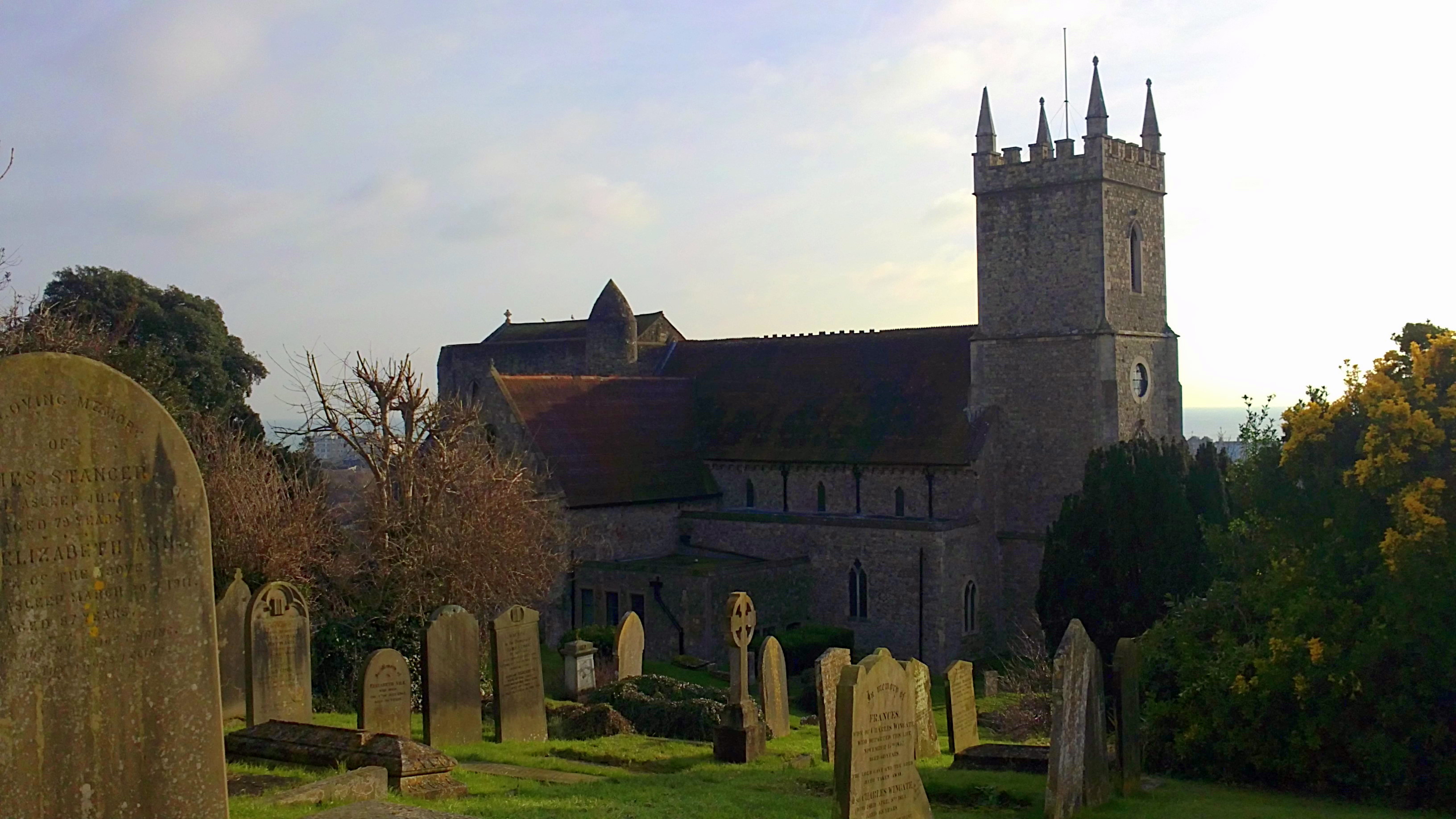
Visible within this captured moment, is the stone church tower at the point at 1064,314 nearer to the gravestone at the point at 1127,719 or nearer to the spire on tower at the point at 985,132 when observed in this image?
the spire on tower at the point at 985,132

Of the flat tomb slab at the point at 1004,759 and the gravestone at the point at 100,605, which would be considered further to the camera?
the flat tomb slab at the point at 1004,759

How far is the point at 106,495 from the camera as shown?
209 inches

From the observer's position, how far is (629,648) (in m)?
20.1

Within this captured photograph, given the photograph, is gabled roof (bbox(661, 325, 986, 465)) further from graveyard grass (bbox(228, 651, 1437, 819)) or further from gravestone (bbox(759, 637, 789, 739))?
graveyard grass (bbox(228, 651, 1437, 819))

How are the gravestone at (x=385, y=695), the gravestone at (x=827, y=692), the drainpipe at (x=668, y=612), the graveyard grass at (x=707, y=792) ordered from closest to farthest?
the graveyard grass at (x=707, y=792)
the gravestone at (x=385, y=695)
the gravestone at (x=827, y=692)
the drainpipe at (x=668, y=612)

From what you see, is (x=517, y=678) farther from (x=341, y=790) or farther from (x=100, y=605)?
(x=100, y=605)

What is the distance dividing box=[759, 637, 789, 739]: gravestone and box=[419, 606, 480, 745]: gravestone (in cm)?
423

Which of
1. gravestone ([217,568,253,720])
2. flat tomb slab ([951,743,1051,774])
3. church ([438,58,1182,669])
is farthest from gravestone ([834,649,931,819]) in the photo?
church ([438,58,1182,669])

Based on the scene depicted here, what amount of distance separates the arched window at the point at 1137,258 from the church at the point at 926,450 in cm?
6

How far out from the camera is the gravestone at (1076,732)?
10570mm

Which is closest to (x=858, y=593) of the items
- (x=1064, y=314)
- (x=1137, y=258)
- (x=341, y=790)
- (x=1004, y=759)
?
(x=1064, y=314)

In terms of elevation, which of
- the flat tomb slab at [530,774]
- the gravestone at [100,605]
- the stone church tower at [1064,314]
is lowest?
the flat tomb slab at [530,774]

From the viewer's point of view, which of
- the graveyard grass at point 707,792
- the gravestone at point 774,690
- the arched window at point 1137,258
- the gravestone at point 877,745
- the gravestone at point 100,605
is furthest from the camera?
the arched window at point 1137,258

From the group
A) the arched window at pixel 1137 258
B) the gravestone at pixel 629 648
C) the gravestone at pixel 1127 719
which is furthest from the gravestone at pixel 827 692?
the arched window at pixel 1137 258
